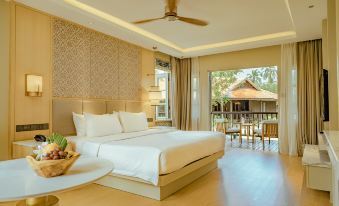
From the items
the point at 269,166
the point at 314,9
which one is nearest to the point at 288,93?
the point at 269,166

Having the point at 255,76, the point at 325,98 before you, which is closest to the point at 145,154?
the point at 325,98

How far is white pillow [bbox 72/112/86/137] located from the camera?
12.8 ft

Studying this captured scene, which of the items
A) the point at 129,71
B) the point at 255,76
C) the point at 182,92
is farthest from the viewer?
the point at 255,76

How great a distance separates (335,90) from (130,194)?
10.3 ft

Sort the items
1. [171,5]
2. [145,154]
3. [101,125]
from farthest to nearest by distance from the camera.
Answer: [101,125] < [171,5] < [145,154]

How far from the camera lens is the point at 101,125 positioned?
3.87 m

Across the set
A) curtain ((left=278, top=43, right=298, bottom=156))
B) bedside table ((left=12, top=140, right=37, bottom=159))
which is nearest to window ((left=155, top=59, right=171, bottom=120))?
curtain ((left=278, top=43, right=298, bottom=156))

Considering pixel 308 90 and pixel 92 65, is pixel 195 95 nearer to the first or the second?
pixel 308 90

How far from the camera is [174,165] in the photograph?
2.81m

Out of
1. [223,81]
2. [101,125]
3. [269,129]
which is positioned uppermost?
[223,81]

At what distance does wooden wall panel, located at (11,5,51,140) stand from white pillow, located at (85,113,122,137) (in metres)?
0.66

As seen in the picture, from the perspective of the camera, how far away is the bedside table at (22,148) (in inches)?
116

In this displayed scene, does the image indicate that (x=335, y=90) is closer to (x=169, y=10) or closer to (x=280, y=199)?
(x=280, y=199)

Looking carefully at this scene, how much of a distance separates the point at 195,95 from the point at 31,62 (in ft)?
14.7
